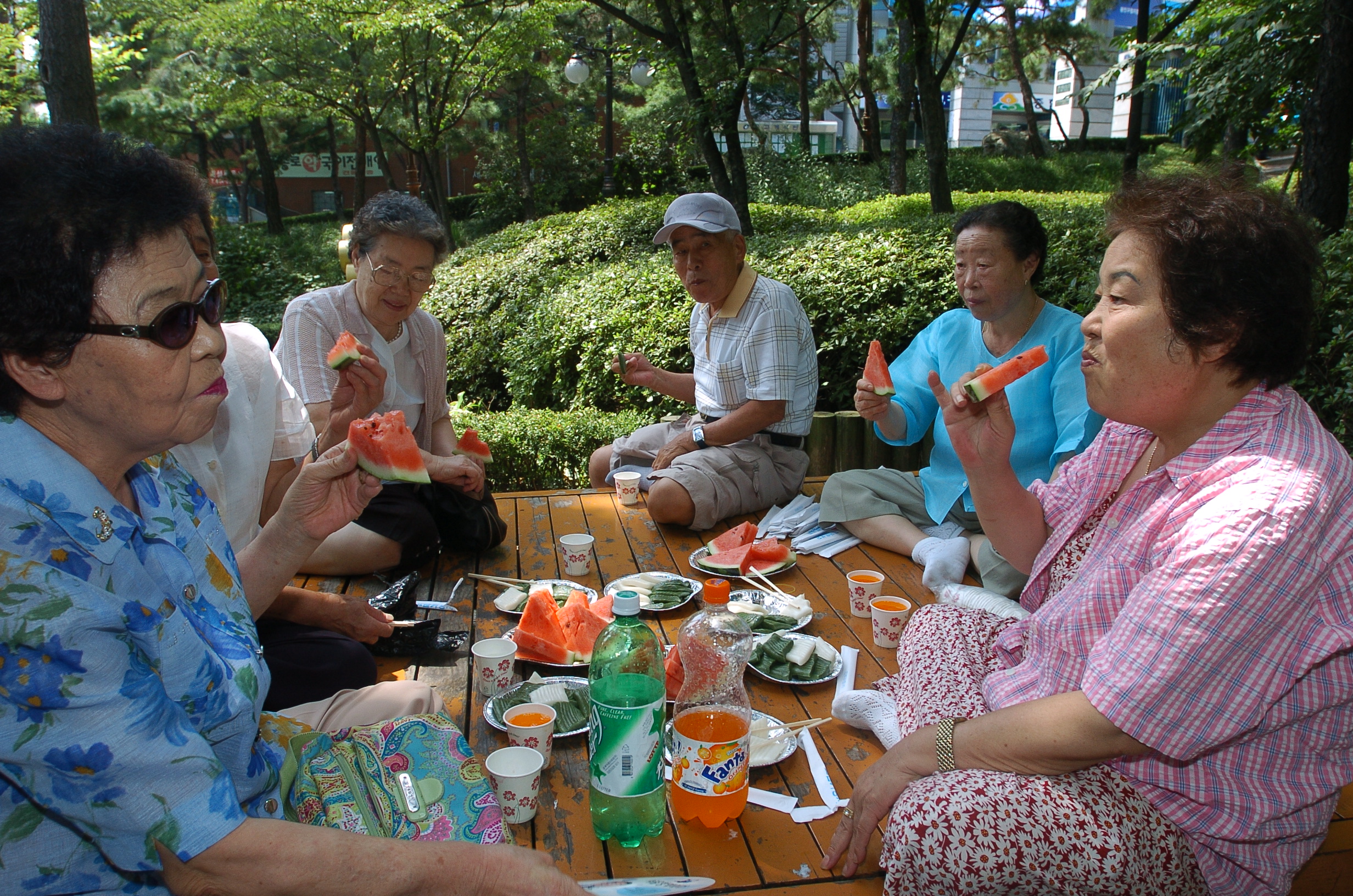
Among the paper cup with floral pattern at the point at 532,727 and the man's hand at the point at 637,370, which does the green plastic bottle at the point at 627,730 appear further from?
the man's hand at the point at 637,370

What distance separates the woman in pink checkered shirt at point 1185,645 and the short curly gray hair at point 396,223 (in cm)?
298

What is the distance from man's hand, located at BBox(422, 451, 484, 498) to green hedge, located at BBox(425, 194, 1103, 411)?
3.29m

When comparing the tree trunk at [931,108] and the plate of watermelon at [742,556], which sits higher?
the tree trunk at [931,108]

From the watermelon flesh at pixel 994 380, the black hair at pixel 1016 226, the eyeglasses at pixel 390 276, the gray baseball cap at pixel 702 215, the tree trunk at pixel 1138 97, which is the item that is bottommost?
the watermelon flesh at pixel 994 380

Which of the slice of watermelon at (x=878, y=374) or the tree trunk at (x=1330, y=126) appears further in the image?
the tree trunk at (x=1330, y=126)

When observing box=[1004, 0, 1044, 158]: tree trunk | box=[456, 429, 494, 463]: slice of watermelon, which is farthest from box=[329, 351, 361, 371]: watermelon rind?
box=[1004, 0, 1044, 158]: tree trunk

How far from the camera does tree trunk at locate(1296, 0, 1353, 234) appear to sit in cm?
616

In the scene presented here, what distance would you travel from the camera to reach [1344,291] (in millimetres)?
4691

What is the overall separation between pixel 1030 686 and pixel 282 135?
33.3 m

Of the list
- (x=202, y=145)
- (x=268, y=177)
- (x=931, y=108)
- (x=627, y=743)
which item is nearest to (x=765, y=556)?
(x=627, y=743)

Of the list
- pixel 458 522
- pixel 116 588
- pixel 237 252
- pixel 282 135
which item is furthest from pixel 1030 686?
pixel 282 135

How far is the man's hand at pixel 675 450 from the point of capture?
5094 mm

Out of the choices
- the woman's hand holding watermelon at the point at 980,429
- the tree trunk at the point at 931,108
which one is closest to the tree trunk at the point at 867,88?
the tree trunk at the point at 931,108

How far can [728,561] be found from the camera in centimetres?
397
